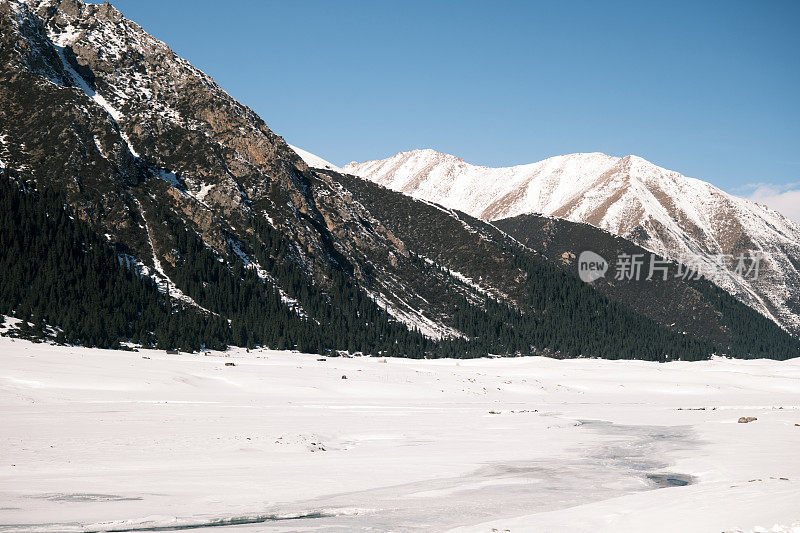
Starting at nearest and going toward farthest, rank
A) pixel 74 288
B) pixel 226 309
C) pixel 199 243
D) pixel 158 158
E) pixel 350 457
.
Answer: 1. pixel 350 457
2. pixel 74 288
3. pixel 226 309
4. pixel 199 243
5. pixel 158 158

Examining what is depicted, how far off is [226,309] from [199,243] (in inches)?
618

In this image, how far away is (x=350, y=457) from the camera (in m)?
22.1

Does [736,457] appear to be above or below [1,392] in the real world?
above

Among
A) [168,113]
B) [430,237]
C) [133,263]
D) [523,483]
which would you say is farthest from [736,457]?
[430,237]

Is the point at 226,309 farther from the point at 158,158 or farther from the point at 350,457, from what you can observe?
the point at 350,457

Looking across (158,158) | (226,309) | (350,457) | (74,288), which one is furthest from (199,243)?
(350,457)

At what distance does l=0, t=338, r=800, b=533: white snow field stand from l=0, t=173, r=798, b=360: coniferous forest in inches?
697

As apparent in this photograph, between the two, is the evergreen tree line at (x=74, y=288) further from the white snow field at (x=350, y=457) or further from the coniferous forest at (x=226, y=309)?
the white snow field at (x=350, y=457)

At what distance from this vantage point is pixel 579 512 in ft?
47.0

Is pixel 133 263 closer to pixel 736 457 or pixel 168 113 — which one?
pixel 168 113

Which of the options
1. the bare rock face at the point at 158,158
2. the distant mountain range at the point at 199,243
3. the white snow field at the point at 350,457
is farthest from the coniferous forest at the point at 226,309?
the white snow field at the point at 350,457

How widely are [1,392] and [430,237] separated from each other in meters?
138

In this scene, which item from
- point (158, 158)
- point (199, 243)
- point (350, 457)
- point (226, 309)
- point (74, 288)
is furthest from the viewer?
point (158, 158)

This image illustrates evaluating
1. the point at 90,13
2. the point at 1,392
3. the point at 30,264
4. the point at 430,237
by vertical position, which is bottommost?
the point at 1,392
